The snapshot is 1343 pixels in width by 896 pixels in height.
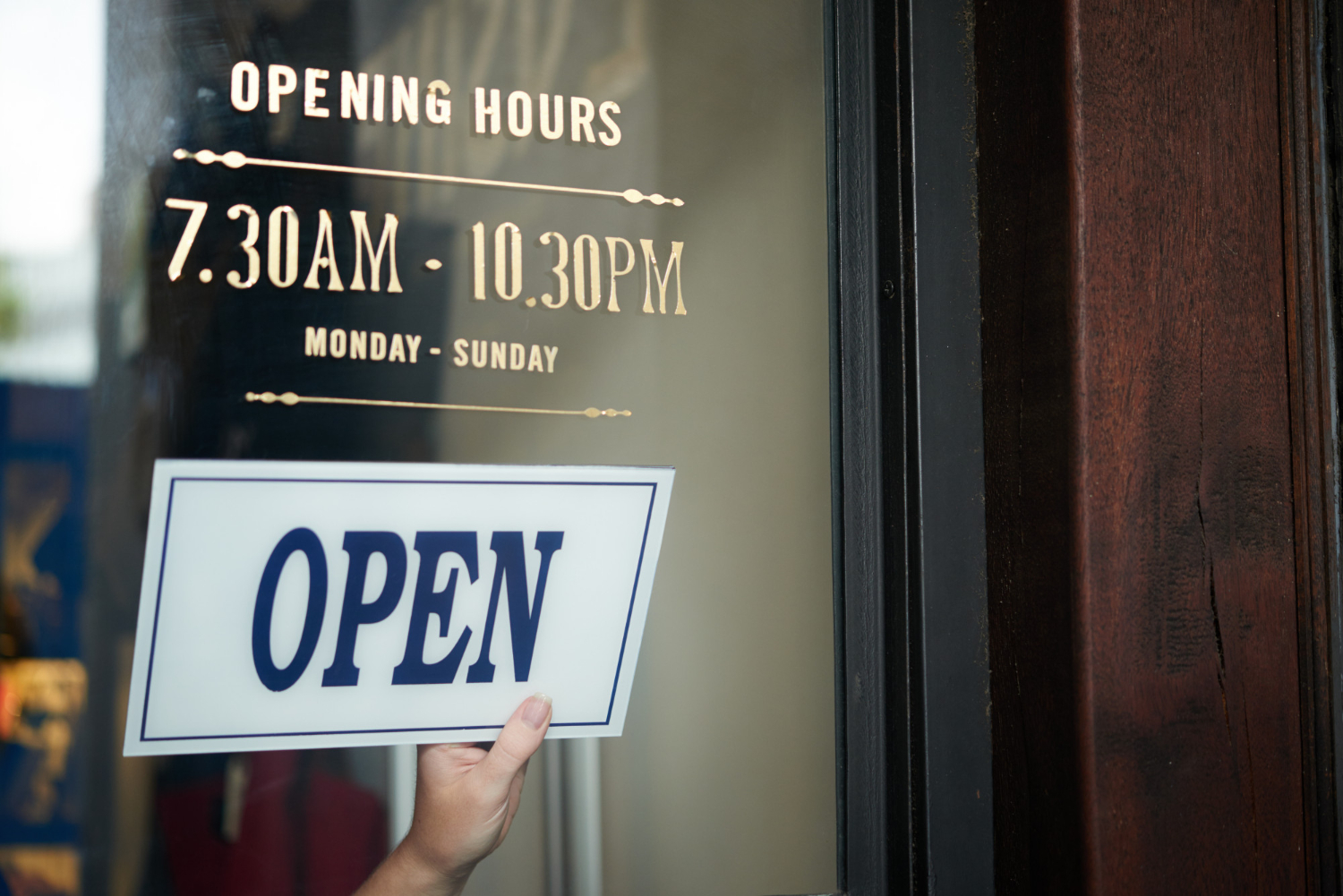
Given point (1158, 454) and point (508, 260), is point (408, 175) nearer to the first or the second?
point (508, 260)

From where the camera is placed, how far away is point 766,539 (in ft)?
2.75

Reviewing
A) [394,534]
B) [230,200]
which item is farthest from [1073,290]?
[230,200]

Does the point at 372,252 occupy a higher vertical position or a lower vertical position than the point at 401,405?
higher

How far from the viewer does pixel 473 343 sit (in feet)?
2.58

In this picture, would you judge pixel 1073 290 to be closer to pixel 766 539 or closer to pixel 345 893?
pixel 766 539

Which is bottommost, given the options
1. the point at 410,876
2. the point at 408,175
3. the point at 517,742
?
the point at 410,876

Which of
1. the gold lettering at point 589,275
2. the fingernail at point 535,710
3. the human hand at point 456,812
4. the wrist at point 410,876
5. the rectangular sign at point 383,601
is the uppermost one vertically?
the gold lettering at point 589,275

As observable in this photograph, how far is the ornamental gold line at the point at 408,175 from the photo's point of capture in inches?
29.3

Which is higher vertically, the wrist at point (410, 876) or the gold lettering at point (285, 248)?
the gold lettering at point (285, 248)

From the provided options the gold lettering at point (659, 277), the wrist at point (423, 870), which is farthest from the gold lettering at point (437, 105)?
the wrist at point (423, 870)

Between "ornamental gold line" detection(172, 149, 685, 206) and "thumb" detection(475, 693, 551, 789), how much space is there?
48cm

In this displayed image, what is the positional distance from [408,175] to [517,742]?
53 centimetres

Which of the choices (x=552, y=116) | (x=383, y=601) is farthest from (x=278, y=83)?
(x=383, y=601)

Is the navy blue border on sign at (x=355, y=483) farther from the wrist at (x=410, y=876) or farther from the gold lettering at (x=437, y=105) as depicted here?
the gold lettering at (x=437, y=105)
